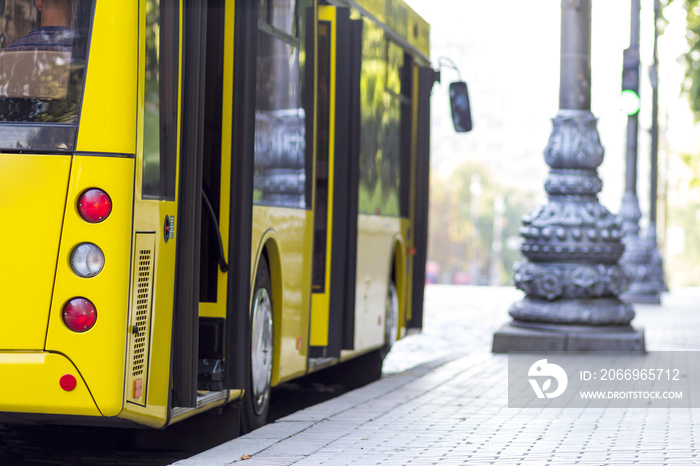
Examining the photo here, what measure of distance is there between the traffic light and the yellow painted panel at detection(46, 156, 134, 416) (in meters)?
15.5

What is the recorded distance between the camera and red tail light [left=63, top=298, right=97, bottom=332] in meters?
5.68

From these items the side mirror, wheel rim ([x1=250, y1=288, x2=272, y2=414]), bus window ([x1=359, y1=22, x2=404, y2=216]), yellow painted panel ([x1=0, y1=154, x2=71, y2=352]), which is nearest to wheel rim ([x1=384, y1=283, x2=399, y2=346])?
bus window ([x1=359, y1=22, x2=404, y2=216])

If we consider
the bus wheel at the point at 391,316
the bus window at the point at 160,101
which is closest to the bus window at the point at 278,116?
the bus window at the point at 160,101

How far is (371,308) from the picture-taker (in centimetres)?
1071

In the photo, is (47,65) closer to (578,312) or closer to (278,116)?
(278,116)

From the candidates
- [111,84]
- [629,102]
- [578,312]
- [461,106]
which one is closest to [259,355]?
[111,84]

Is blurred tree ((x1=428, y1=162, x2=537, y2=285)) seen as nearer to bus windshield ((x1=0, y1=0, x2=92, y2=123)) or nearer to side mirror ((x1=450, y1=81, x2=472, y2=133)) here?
side mirror ((x1=450, y1=81, x2=472, y2=133))

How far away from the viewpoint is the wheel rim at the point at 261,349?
300 inches

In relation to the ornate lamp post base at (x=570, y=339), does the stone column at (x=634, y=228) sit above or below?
above

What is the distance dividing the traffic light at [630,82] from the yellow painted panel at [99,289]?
15.5 m

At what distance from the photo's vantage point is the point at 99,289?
568cm

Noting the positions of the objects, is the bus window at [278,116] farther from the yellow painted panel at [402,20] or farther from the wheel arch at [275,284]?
the yellow painted panel at [402,20]

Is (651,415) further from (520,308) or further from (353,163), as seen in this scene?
(520,308)

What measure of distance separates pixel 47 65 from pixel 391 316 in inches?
254
